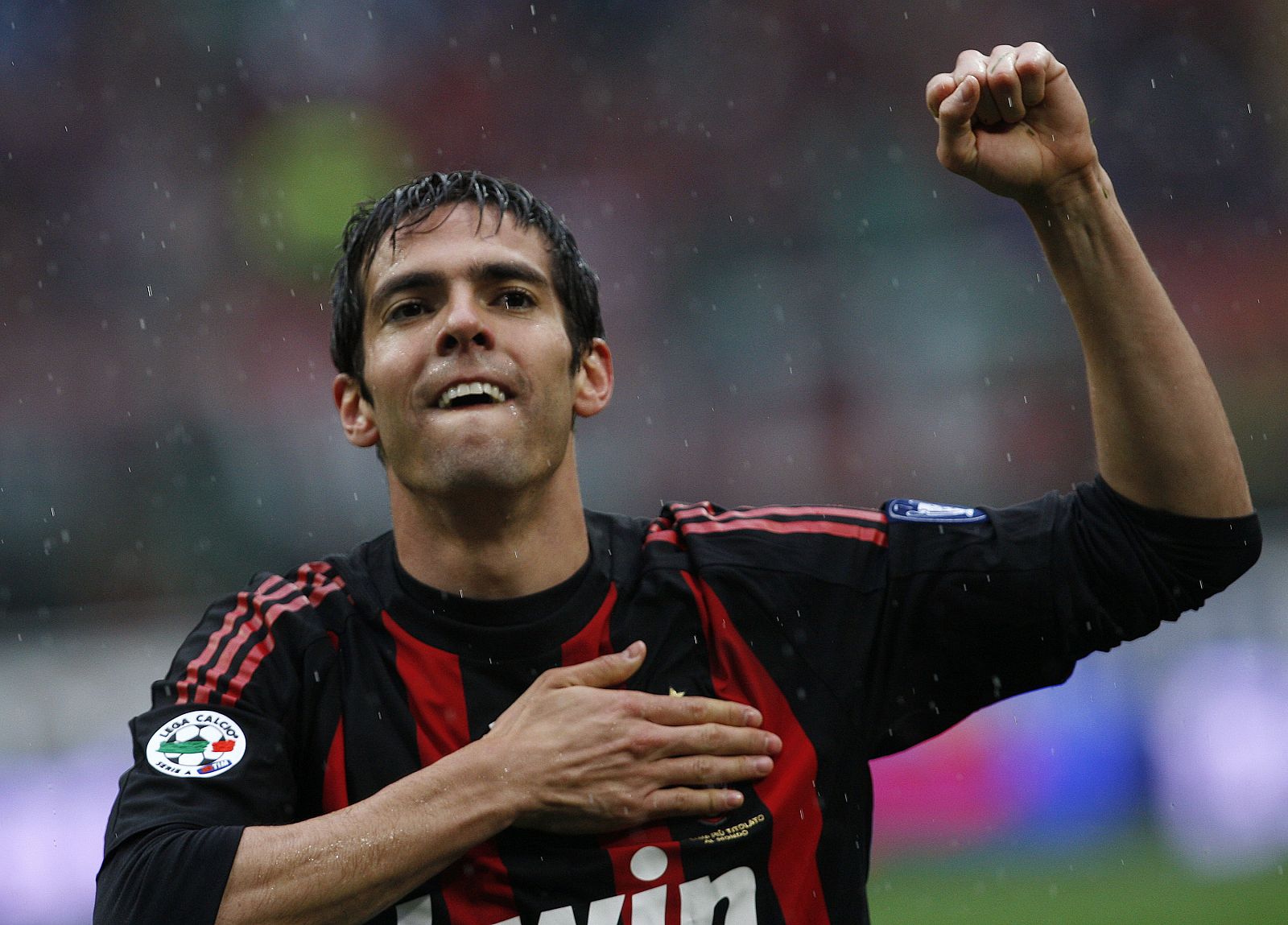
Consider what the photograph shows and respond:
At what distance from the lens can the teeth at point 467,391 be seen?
2.61m

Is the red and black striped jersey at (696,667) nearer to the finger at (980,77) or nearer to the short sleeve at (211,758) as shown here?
the short sleeve at (211,758)

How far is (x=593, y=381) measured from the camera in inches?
118

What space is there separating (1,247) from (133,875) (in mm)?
9084

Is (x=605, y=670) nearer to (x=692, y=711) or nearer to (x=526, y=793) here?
(x=692, y=711)

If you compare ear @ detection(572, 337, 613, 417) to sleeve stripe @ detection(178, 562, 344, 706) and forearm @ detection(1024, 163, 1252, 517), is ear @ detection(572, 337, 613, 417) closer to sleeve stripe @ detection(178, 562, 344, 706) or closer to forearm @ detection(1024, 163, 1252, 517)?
sleeve stripe @ detection(178, 562, 344, 706)

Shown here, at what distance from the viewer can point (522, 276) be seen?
280 centimetres

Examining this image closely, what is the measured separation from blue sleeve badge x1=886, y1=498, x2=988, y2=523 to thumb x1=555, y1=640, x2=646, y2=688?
0.56 m

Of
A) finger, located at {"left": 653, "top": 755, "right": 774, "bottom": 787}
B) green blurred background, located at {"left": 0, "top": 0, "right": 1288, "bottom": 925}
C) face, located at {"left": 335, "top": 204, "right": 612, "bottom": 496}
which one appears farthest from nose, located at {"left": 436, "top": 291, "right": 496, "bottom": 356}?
green blurred background, located at {"left": 0, "top": 0, "right": 1288, "bottom": 925}

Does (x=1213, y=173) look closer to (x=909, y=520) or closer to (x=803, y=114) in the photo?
(x=803, y=114)

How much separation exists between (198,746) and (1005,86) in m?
1.66

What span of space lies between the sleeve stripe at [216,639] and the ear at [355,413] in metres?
0.34

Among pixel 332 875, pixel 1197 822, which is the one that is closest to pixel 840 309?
pixel 1197 822

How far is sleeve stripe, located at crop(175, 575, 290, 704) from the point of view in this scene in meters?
2.44

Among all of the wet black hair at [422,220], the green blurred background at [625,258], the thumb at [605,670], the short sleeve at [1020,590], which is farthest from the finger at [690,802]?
the green blurred background at [625,258]
